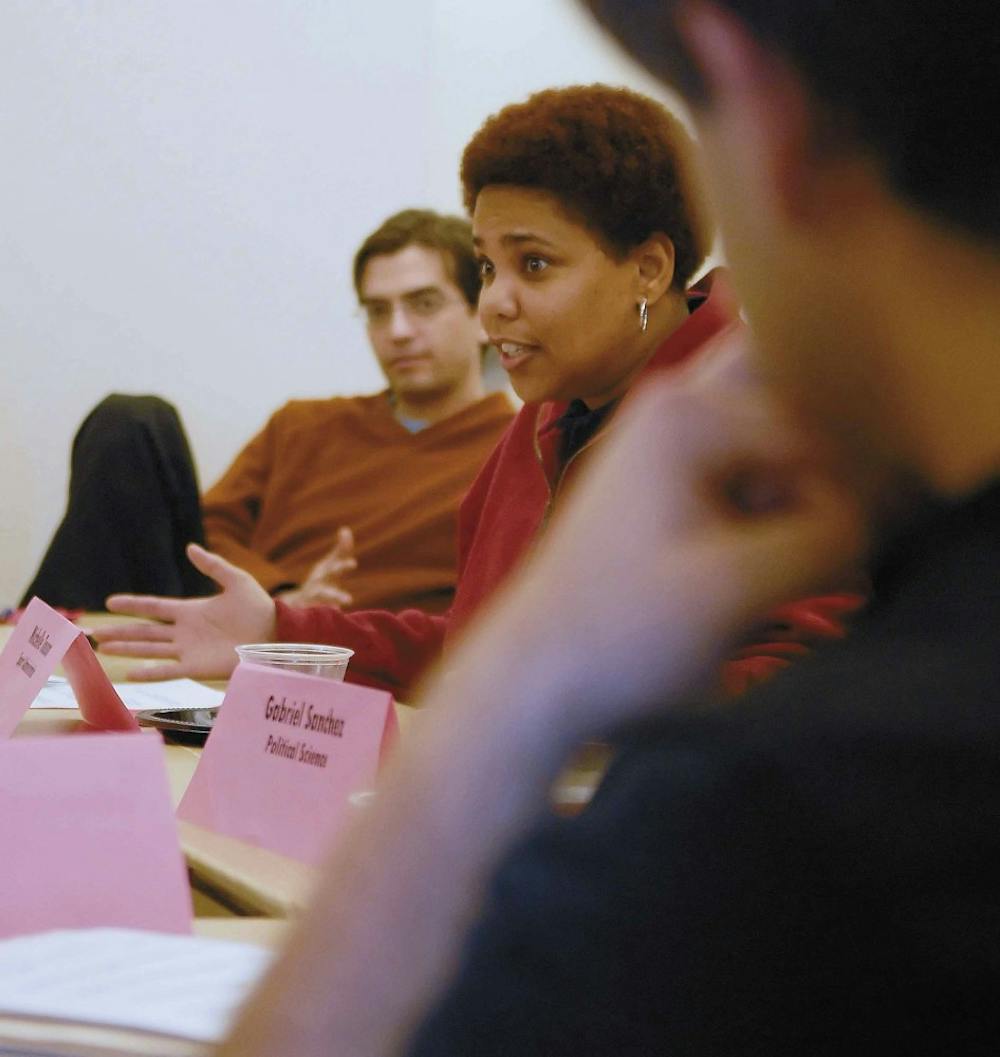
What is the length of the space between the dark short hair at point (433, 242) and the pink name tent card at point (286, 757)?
191 cm

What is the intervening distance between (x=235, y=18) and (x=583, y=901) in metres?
3.43

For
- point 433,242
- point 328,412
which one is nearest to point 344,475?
point 328,412

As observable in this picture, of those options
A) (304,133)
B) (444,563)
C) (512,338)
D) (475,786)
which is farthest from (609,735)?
(304,133)

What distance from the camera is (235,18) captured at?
3.35 meters

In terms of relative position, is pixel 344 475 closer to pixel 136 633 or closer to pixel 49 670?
pixel 136 633

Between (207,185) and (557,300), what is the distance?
196cm

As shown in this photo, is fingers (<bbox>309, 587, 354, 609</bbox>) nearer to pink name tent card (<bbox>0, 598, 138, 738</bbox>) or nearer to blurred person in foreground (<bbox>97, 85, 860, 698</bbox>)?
blurred person in foreground (<bbox>97, 85, 860, 698</bbox>)

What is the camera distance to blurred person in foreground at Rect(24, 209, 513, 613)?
7.89 feet

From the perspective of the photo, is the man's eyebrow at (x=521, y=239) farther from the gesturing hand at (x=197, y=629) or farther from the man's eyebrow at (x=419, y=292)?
the man's eyebrow at (x=419, y=292)

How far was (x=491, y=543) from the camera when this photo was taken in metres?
1.70

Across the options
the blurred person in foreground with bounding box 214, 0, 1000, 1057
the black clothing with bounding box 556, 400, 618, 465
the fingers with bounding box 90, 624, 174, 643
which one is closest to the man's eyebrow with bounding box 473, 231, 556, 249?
the black clothing with bounding box 556, 400, 618, 465

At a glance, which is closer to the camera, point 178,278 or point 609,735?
point 609,735

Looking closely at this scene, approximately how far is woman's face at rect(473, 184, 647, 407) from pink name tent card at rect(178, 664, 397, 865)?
83cm

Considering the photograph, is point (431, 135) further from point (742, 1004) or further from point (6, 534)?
point (742, 1004)
